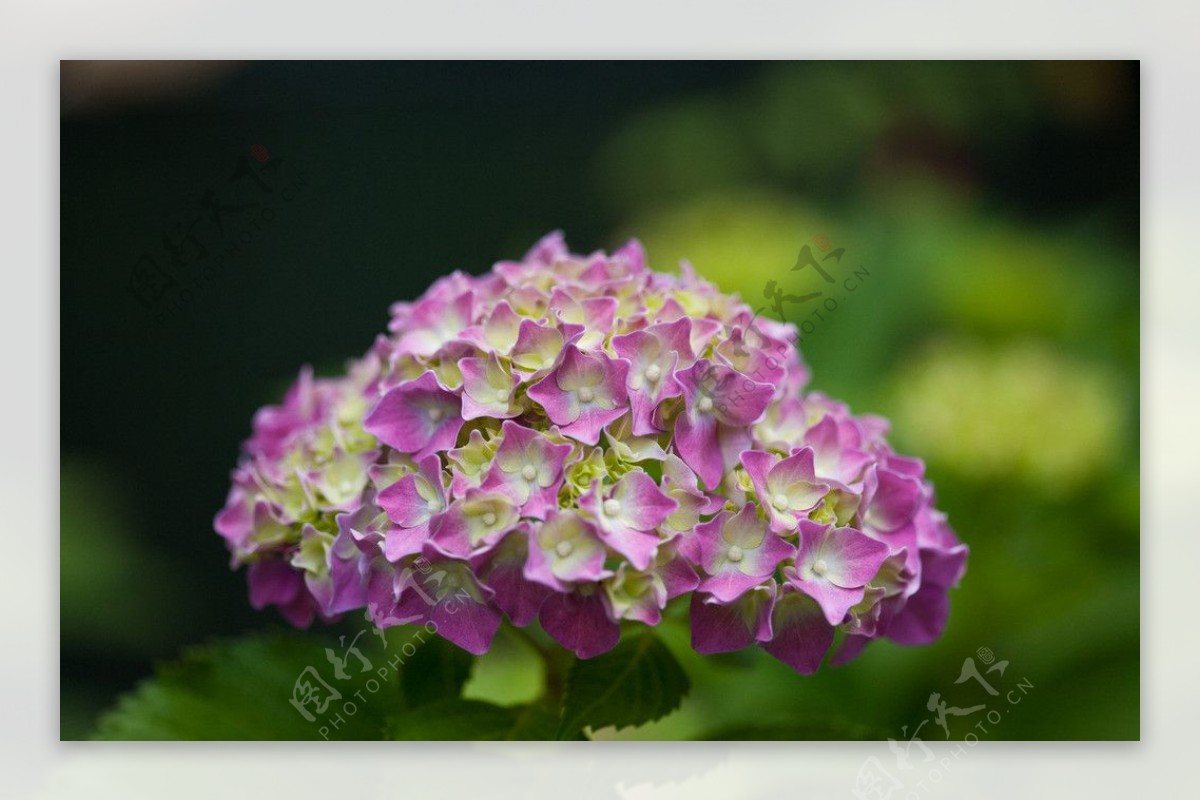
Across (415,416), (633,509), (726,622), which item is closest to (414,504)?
(415,416)

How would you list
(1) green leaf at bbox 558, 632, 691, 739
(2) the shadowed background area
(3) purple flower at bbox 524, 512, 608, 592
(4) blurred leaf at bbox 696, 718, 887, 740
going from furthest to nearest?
(2) the shadowed background area, (4) blurred leaf at bbox 696, 718, 887, 740, (1) green leaf at bbox 558, 632, 691, 739, (3) purple flower at bbox 524, 512, 608, 592

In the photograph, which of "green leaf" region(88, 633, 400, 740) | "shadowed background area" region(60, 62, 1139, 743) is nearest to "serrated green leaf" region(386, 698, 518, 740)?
"green leaf" region(88, 633, 400, 740)

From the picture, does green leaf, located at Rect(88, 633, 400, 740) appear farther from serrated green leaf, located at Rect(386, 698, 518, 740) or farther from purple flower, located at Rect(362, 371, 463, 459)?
purple flower, located at Rect(362, 371, 463, 459)

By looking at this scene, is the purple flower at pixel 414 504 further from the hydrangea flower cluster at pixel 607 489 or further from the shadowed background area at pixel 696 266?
the shadowed background area at pixel 696 266

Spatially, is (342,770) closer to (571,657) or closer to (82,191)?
(571,657)

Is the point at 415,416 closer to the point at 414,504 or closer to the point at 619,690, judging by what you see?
the point at 414,504

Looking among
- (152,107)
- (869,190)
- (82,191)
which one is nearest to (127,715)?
(82,191)
